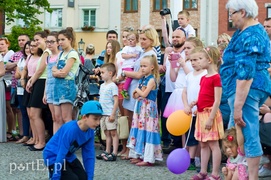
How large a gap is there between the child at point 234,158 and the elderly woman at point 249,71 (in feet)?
1.40

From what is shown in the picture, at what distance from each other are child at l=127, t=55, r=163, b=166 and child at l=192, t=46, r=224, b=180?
1.32 m

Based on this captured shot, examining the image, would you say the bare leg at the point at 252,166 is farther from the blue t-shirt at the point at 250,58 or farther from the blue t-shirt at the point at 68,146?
the blue t-shirt at the point at 68,146

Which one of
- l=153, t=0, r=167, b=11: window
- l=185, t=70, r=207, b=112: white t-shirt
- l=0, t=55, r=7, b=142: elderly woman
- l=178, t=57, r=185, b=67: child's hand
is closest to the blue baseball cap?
l=185, t=70, r=207, b=112: white t-shirt

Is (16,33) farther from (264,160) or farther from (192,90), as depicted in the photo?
(264,160)

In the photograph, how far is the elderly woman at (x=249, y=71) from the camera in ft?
20.5

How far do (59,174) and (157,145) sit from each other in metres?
2.72

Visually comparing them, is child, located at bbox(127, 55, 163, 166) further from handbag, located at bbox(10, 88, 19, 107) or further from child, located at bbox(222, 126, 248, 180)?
handbag, located at bbox(10, 88, 19, 107)

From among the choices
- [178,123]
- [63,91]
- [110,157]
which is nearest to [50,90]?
[63,91]

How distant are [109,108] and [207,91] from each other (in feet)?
7.98

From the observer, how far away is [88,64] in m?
11.7

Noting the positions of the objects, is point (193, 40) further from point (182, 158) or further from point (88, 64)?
point (88, 64)

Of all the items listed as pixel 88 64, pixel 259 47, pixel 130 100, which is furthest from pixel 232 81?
pixel 88 64

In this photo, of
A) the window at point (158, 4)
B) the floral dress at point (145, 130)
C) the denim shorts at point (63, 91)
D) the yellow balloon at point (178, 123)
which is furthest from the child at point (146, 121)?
the window at point (158, 4)

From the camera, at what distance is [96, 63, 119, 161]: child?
9867mm
